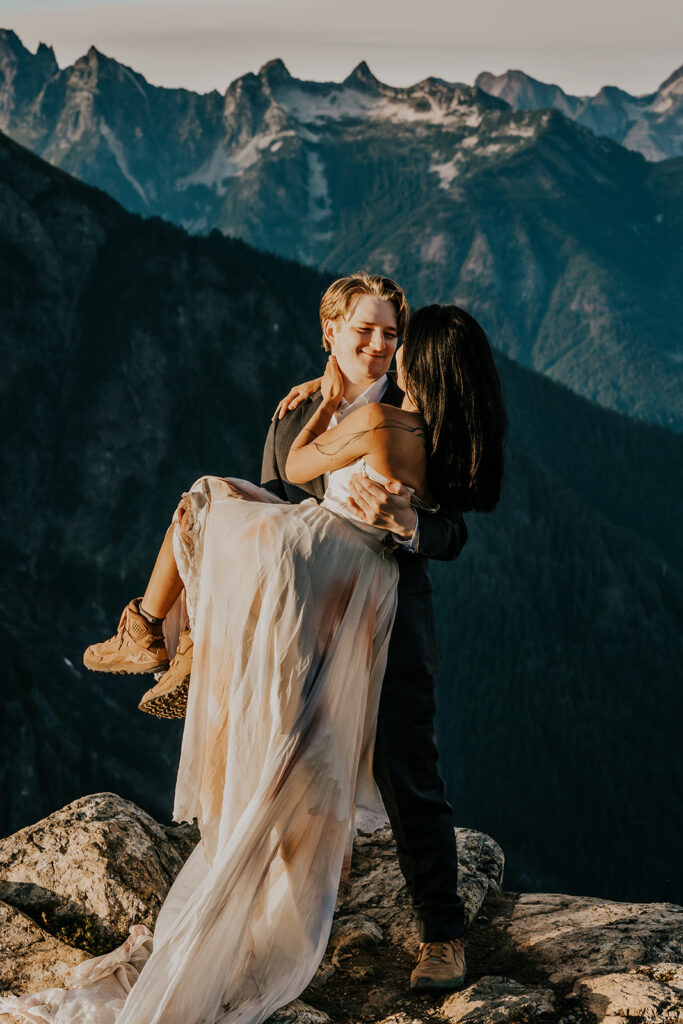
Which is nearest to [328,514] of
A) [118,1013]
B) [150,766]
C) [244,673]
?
[244,673]

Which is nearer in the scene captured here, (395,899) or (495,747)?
(395,899)

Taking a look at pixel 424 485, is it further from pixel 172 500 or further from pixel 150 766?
pixel 172 500

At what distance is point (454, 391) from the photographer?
6.24 m

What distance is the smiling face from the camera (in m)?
6.84

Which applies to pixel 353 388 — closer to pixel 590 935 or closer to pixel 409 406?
pixel 409 406

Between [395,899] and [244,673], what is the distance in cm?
341

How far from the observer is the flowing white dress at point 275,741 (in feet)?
20.0

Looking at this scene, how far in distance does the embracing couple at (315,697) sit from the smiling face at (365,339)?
33mm

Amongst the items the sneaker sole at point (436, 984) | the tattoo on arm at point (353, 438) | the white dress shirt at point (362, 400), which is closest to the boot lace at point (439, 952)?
the sneaker sole at point (436, 984)

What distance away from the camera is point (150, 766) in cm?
11006

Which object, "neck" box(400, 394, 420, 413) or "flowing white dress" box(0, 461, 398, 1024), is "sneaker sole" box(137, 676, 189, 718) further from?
"neck" box(400, 394, 420, 413)

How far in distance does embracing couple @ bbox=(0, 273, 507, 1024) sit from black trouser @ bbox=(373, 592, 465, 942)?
0.04 feet

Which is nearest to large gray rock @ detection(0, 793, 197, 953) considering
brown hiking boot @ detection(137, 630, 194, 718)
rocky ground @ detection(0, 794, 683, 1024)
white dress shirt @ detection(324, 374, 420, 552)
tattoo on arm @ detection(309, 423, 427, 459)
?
rocky ground @ detection(0, 794, 683, 1024)

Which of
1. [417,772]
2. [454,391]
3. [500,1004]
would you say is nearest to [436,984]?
[500,1004]
